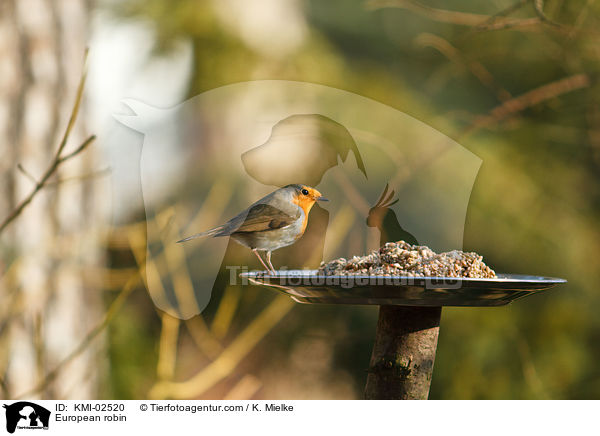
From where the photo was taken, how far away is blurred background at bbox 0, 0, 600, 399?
1164mm

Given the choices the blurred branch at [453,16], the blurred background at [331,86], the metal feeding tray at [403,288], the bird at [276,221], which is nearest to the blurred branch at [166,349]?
the blurred background at [331,86]

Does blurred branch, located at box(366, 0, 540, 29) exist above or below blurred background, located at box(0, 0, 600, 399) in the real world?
above

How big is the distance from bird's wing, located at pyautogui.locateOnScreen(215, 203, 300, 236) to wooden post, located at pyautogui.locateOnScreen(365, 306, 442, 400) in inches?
7.0

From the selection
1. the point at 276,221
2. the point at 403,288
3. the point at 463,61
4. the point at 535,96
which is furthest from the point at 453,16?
the point at 403,288

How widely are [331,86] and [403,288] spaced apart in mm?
774

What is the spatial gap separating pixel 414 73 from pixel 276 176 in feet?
2.34

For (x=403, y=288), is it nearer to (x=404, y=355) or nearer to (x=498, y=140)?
(x=404, y=355)

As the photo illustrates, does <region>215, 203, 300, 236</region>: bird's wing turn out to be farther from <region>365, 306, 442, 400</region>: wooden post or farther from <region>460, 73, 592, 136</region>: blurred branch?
<region>460, 73, 592, 136</region>: blurred branch

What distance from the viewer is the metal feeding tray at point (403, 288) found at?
1.98 ft

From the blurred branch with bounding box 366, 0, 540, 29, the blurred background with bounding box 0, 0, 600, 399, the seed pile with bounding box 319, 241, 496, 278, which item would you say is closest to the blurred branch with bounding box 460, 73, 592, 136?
the blurred background with bounding box 0, 0, 600, 399

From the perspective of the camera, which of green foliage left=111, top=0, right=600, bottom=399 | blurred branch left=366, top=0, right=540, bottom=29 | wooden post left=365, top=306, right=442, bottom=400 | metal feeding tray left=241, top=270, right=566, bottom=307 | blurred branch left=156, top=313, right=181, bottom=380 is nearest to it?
metal feeding tray left=241, top=270, right=566, bottom=307

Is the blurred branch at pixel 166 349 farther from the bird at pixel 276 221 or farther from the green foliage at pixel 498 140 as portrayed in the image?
the green foliage at pixel 498 140

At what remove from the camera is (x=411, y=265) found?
0.70 m
